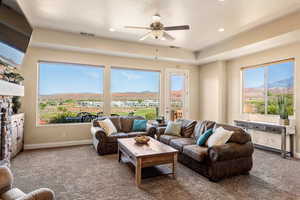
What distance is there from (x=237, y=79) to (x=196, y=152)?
396 centimetres

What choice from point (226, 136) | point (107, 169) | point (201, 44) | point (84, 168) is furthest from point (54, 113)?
point (201, 44)

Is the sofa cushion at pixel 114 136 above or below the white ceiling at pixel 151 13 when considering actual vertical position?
below

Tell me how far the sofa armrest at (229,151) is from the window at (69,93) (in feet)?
12.9

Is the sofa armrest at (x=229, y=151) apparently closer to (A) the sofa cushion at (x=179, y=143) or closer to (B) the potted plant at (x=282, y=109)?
(A) the sofa cushion at (x=179, y=143)

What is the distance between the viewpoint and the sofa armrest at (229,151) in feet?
9.42

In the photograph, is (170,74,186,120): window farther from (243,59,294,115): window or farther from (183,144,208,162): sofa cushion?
(183,144,208,162): sofa cushion

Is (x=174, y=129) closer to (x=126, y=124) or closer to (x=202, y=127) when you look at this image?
(x=202, y=127)

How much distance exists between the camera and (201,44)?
562 centimetres

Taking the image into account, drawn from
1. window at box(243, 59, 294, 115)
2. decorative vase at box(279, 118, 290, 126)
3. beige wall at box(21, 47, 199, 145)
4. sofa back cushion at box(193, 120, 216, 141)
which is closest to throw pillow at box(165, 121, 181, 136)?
sofa back cushion at box(193, 120, 216, 141)

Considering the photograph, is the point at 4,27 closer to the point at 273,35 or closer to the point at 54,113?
the point at 54,113

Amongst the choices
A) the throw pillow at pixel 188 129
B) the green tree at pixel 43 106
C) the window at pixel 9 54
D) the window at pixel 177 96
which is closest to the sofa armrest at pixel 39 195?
the window at pixel 9 54

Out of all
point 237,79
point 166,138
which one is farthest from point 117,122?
point 237,79

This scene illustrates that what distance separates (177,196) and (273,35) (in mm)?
4038

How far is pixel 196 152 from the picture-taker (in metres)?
3.10
